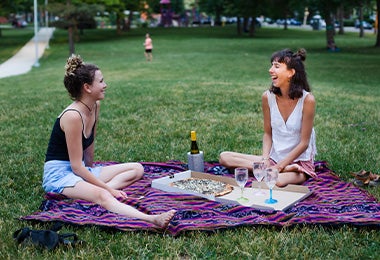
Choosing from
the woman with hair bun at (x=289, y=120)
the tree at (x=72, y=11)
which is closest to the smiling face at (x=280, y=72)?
the woman with hair bun at (x=289, y=120)

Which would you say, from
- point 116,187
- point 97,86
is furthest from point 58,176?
point 97,86

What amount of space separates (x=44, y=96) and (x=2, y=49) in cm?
2719

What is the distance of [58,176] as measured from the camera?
17.5 ft

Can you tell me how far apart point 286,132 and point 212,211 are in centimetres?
153

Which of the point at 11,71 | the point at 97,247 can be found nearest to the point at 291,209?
the point at 97,247

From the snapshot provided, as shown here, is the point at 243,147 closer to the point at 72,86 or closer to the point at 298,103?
the point at 298,103

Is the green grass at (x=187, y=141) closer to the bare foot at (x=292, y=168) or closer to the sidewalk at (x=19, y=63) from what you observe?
the bare foot at (x=292, y=168)

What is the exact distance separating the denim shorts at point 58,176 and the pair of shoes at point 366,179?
114 inches

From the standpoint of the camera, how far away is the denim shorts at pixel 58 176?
526 centimetres

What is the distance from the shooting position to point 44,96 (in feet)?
43.3

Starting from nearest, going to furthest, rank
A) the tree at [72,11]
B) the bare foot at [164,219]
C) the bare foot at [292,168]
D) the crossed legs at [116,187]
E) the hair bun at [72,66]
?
the bare foot at [164,219] → the crossed legs at [116,187] → the hair bun at [72,66] → the bare foot at [292,168] → the tree at [72,11]

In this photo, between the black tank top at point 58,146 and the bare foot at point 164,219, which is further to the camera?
the black tank top at point 58,146

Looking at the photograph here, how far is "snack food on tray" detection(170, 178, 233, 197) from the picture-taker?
5.37 meters

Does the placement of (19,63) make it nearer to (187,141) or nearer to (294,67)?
(187,141)
